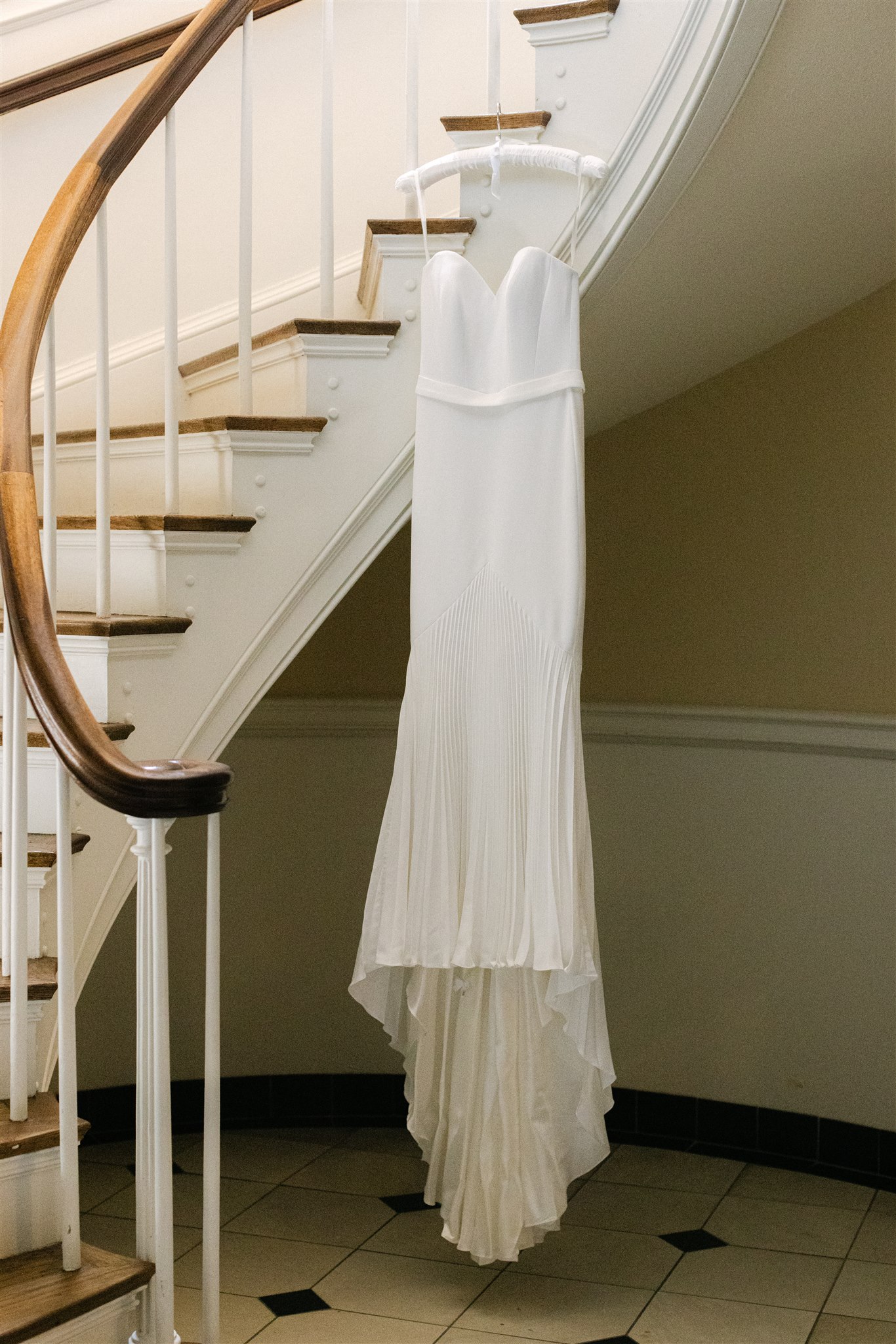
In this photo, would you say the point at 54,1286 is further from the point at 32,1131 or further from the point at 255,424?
the point at 255,424

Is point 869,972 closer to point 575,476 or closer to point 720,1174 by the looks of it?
point 720,1174

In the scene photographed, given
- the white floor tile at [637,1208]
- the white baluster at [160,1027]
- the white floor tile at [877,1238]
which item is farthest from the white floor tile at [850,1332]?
the white baluster at [160,1027]

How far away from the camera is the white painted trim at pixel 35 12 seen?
3.35 meters

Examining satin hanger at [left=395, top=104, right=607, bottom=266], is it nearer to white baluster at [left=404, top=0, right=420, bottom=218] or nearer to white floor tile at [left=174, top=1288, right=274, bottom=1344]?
white baluster at [left=404, top=0, right=420, bottom=218]

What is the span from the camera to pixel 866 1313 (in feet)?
8.00

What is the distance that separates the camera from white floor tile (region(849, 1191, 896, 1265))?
8.80ft

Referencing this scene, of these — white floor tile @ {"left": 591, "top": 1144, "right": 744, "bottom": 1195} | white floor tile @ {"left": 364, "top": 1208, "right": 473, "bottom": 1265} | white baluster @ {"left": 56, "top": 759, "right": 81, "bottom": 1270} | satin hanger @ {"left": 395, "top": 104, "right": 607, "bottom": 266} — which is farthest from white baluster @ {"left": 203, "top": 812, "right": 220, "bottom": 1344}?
white floor tile @ {"left": 591, "top": 1144, "right": 744, "bottom": 1195}

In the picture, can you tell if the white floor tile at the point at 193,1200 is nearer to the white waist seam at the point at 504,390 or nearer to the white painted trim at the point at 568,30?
the white waist seam at the point at 504,390

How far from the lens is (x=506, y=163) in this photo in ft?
7.36

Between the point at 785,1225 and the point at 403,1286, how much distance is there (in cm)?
89

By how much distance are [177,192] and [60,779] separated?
7.54 ft

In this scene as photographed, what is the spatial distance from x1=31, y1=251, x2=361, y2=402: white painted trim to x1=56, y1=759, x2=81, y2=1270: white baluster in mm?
1996

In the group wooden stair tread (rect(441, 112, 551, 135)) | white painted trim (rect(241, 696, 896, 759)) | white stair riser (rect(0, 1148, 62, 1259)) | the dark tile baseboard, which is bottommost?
the dark tile baseboard

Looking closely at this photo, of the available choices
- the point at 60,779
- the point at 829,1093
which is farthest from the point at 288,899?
the point at 60,779
